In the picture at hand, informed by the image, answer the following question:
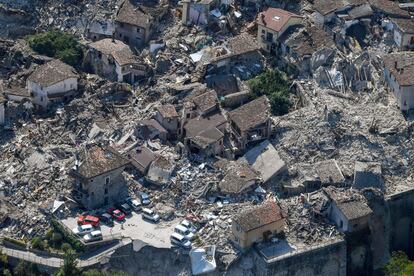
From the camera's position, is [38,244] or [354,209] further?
[354,209]

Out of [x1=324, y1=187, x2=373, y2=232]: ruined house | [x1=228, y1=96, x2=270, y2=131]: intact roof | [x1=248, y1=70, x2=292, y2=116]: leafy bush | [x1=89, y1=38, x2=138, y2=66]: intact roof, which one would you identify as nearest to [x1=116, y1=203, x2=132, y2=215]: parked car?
[x1=228, y1=96, x2=270, y2=131]: intact roof

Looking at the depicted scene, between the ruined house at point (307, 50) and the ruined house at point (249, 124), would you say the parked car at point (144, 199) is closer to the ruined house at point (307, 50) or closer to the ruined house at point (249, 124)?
the ruined house at point (249, 124)

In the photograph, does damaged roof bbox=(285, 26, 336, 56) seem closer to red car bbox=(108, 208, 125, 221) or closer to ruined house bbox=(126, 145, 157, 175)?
ruined house bbox=(126, 145, 157, 175)

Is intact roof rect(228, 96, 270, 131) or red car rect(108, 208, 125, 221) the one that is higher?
intact roof rect(228, 96, 270, 131)

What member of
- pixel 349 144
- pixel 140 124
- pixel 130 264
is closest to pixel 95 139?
pixel 140 124

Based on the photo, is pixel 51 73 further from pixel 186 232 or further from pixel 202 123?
pixel 186 232

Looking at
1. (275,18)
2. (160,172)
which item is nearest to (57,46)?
(160,172)

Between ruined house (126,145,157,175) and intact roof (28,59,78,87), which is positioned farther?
intact roof (28,59,78,87)
